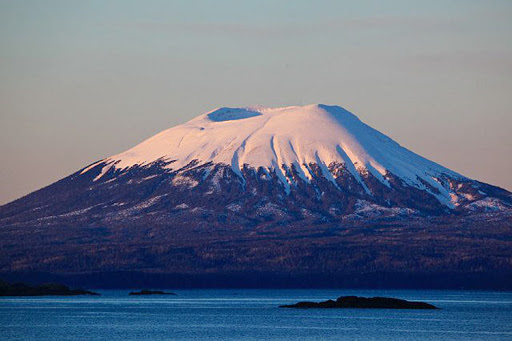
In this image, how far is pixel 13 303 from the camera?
16925 cm

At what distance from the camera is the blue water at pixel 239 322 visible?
109 metres

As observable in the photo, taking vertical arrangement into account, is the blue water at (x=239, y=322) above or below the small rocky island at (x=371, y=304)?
below

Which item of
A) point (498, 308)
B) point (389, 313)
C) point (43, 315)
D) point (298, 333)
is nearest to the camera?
point (298, 333)

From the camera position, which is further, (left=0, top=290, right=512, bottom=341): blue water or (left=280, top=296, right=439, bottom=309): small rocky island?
(left=280, top=296, right=439, bottom=309): small rocky island

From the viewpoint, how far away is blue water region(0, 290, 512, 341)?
109375 millimetres

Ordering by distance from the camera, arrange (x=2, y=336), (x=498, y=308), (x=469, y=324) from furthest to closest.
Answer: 1. (x=498, y=308)
2. (x=469, y=324)
3. (x=2, y=336)

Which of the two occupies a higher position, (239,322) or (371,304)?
(371,304)

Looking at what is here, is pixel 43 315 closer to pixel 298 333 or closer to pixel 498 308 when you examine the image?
pixel 298 333

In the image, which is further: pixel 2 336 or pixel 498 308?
pixel 498 308

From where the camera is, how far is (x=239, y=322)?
129 meters

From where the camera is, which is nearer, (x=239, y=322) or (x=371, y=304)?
(x=239, y=322)

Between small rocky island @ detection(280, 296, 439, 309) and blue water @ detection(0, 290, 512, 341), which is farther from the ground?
small rocky island @ detection(280, 296, 439, 309)

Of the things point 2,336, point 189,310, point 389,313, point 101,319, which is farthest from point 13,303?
point 2,336

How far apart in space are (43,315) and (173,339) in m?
35.6
